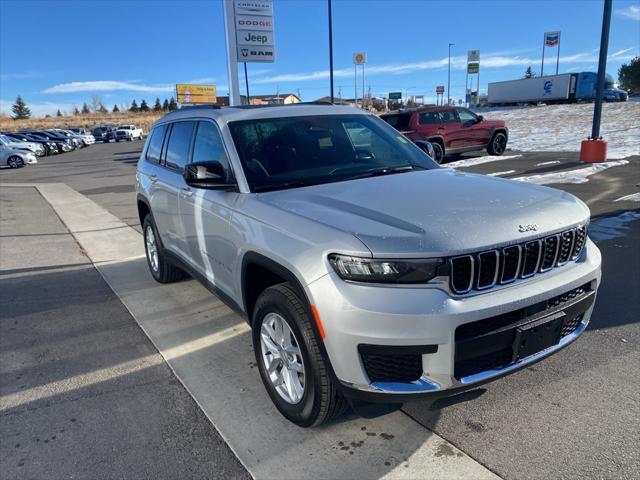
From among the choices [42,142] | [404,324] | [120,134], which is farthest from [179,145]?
[120,134]

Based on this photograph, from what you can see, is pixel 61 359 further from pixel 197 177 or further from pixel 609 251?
pixel 609 251

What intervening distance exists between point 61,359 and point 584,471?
367 cm

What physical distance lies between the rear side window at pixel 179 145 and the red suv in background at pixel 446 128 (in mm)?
10990

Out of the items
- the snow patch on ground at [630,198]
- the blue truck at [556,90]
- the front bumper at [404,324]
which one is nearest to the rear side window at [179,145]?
the front bumper at [404,324]

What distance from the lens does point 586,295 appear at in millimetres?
2781

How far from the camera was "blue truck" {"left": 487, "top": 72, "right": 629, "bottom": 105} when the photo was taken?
48656 millimetres

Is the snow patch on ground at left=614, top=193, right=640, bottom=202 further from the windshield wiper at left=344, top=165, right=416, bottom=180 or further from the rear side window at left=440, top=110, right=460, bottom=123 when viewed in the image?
the rear side window at left=440, top=110, right=460, bottom=123

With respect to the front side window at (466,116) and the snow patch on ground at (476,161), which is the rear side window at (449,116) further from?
the snow patch on ground at (476,161)

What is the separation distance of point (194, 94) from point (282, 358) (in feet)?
197

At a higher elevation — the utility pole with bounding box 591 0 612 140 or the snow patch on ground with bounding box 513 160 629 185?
the utility pole with bounding box 591 0 612 140

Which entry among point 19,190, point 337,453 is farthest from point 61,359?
point 19,190

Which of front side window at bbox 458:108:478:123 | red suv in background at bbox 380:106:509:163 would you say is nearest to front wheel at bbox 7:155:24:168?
red suv in background at bbox 380:106:509:163

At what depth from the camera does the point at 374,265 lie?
2.25 metres

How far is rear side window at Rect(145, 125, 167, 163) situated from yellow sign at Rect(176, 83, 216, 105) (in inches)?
2084
